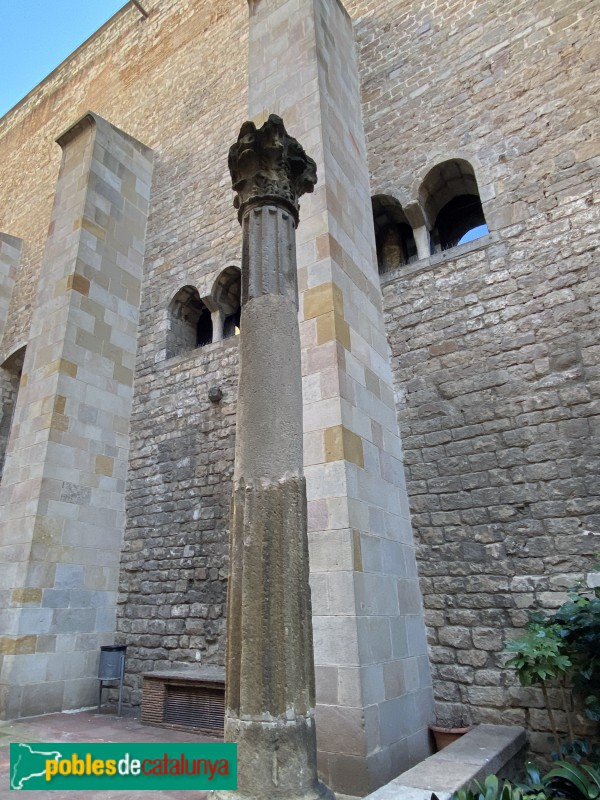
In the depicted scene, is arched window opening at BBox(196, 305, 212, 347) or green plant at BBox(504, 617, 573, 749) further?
arched window opening at BBox(196, 305, 212, 347)

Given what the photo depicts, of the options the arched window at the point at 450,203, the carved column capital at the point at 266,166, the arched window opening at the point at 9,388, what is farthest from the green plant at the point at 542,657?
the arched window opening at the point at 9,388

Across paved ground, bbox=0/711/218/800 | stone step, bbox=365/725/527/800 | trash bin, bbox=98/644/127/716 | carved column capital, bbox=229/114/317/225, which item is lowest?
paved ground, bbox=0/711/218/800

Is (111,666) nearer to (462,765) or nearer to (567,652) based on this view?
(462,765)

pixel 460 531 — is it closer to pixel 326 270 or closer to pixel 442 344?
pixel 442 344

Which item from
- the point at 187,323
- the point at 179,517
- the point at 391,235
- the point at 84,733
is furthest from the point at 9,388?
the point at 391,235

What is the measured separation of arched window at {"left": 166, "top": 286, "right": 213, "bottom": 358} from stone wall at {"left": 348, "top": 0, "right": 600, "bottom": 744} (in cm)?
326

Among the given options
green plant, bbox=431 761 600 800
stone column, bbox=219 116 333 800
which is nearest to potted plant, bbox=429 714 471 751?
green plant, bbox=431 761 600 800

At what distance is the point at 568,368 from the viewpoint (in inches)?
174

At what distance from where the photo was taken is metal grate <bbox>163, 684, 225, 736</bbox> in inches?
185

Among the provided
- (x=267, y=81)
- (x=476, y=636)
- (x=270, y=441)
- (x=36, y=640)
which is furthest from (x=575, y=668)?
(x=267, y=81)

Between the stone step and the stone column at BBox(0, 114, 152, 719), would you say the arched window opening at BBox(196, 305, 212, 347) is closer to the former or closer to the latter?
the stone column at BBox(0, 114, 152, 719)

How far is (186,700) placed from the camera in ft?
16.2

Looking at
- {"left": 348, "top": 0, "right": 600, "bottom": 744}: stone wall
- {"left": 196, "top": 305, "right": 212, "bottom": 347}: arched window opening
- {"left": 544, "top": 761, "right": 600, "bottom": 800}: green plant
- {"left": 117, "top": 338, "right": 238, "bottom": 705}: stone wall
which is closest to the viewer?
{"left": 544, "top": 761, "right": 600, "bottom": 800}: green plant

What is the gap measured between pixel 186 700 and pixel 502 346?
172 inches
